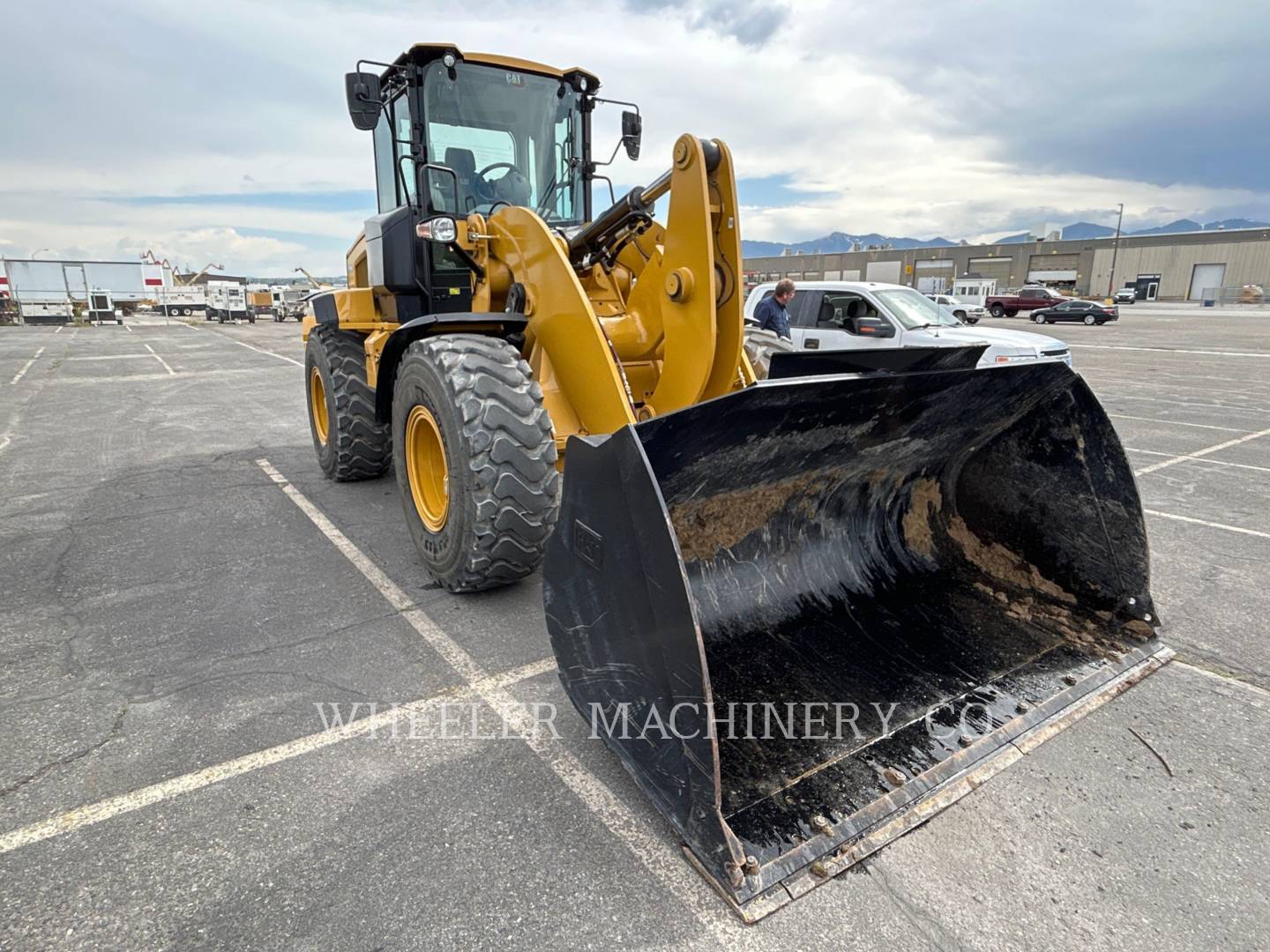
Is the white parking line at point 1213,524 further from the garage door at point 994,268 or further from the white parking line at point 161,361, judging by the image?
the garage door at point 994,268

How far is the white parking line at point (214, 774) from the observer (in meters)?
2.26

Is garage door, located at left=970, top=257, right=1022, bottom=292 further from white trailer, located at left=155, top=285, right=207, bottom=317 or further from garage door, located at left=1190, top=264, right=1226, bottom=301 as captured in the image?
white trailer, located at left=155, top=285, right=207, bottom=317

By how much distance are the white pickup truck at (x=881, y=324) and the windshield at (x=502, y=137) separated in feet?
16.1

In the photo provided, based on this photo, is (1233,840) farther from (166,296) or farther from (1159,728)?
(166,296)

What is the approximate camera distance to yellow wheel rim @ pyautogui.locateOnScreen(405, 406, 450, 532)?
4.03 meters

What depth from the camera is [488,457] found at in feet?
10.8

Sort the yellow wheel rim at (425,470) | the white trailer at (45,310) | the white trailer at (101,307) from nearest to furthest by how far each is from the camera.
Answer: the yellow wheel rim at (425,470) → the white trailer at (45,310) → the white trailer at (101,307)

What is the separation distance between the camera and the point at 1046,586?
3322 millimetres

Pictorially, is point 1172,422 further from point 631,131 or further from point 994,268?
point 994,268

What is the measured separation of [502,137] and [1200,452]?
7.64 metres

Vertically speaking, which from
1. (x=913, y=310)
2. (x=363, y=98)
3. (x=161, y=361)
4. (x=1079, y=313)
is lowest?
(x=161, y=361)

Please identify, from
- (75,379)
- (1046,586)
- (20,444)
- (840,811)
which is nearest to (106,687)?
(840,811)

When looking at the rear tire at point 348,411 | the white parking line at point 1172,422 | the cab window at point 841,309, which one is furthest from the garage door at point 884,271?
the rear tire at point 348,411

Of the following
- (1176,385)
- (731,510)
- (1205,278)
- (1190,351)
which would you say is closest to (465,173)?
(731,510)
